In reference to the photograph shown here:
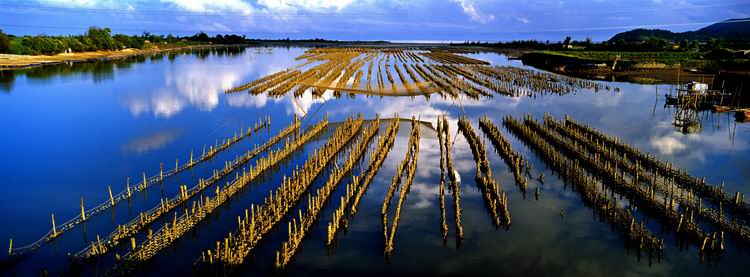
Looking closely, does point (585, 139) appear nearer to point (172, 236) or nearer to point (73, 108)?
point (172, 236)

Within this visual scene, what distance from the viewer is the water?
10.2 metres

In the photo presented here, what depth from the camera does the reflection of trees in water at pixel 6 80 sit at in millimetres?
34994

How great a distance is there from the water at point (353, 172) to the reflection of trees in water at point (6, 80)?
253 cm

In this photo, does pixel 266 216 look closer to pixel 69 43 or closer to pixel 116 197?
pixel 116 197

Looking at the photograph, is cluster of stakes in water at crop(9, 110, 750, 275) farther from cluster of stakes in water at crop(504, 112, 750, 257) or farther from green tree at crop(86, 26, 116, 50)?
green tree at crop(86, 26, 116, 50)

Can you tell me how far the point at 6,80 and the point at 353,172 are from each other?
36.8 metres

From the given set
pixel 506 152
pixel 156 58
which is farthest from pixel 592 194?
pixel 156 58

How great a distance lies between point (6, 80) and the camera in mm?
39625

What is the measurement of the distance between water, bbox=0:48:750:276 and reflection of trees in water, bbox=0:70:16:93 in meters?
2.53

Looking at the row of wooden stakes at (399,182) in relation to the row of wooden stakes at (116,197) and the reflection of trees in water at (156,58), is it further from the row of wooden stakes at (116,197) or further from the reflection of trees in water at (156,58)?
the reflection of trees in water at (156,58)

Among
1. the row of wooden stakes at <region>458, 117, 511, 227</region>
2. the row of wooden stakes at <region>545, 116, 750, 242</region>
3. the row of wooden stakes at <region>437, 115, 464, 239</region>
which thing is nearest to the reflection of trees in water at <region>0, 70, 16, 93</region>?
the row of wooden stakes at <region>437, 115, 464, 239</region>

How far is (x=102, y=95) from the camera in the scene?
32625 millimetres

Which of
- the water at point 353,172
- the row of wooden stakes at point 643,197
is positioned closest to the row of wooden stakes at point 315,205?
the water at point 353,172

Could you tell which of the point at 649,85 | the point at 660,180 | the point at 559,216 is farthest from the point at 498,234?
the point at 649,85
